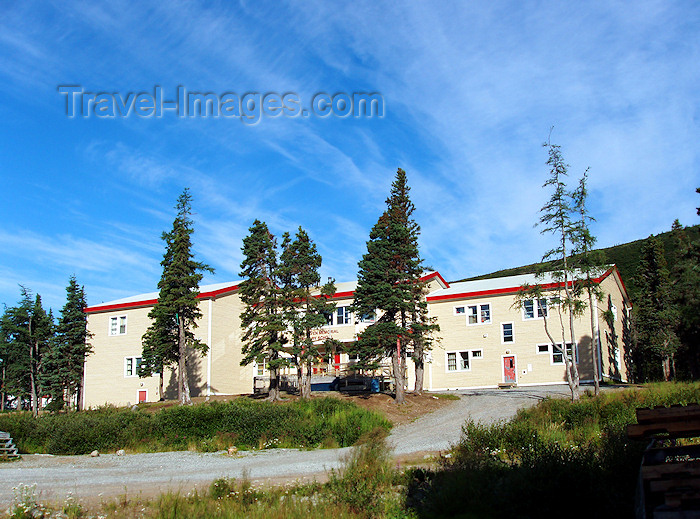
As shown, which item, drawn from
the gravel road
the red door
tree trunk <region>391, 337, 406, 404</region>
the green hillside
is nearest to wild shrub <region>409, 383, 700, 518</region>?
the gravel road

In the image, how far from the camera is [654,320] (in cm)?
4278

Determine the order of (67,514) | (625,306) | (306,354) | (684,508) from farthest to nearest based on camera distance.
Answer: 1. (625,306)
2. (306,354)
3. (67,514)
4. (684,508)

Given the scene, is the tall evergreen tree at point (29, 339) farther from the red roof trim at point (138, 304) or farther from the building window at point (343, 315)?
the building window at point (343, 315)

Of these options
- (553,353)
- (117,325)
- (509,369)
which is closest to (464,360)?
(509,369)

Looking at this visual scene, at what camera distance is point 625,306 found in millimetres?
46812

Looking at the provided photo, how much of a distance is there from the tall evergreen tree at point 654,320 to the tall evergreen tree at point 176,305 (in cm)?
3011

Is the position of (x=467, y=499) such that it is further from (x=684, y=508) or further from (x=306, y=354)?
(x=306, y=354)

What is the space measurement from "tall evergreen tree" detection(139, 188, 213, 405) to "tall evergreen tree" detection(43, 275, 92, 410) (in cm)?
1075

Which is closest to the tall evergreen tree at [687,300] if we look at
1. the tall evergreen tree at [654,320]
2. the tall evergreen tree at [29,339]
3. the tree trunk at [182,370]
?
the tall evergreen tree at [654,320]

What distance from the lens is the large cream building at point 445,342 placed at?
117 ft

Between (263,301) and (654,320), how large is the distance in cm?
2820

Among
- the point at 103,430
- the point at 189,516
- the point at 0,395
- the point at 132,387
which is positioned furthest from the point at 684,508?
the point at 0,395

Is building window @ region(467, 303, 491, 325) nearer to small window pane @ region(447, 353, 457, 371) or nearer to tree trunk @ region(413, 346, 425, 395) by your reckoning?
small window pane @ region(447, 353, 457, 371)

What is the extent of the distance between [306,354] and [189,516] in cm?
2048
